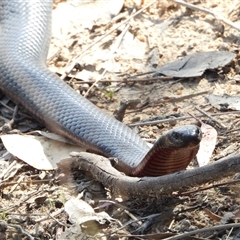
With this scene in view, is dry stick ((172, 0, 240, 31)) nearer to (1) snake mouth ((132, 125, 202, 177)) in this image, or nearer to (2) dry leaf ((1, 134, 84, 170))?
(2) dry leaf ((1, 134, 84, 170))

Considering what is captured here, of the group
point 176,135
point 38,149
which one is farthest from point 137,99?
point 176,135

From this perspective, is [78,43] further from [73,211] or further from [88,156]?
[73,211]

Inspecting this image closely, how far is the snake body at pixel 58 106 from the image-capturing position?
3.01m

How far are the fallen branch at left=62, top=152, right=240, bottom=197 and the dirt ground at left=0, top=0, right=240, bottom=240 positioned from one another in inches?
3.2

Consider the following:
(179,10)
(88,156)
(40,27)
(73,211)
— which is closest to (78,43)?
(40,27)

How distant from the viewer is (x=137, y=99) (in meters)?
4.22

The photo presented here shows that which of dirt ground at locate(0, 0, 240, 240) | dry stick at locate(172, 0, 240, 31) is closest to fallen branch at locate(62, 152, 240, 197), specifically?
dirt ground at locate(0, 0, 240, 240)

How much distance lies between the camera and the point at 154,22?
16.6ft

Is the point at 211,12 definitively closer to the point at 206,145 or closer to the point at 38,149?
the point at 206,145

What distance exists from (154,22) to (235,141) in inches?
69.4

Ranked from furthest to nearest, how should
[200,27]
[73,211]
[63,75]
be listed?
[200,27]
[63,75]
[73,211]

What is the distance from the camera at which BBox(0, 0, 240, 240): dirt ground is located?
9.73 feet

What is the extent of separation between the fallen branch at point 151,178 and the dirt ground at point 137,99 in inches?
3.2

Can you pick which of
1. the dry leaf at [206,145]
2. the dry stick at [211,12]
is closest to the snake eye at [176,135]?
the dry leaf at [206,145]
